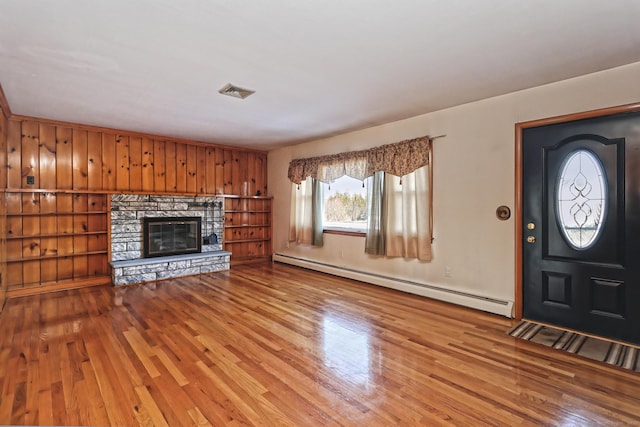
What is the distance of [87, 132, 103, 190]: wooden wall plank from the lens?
5.09m

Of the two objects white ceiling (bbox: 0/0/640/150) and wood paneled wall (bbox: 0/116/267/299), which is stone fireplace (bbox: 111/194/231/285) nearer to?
wood paneled wall (bbox: 0/116/267/299)

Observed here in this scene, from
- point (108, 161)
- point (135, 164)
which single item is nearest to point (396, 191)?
point (135, 164)

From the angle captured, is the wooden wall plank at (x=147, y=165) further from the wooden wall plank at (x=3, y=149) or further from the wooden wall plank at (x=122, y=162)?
the wooden wall plank at (x=3, y=149)

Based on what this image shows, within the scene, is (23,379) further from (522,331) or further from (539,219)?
(539,219)

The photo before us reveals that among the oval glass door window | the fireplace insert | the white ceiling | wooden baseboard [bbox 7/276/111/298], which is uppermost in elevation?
the white ceiling

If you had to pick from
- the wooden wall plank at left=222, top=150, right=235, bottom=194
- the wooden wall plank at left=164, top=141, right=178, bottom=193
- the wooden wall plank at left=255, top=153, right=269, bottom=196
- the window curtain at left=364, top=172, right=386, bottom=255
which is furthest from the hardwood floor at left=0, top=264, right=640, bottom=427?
the wooden wall plank at left=255, top=153, right=269, bottom=196

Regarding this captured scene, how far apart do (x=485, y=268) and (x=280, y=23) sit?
10.9 feet

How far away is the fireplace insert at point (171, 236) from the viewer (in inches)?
214

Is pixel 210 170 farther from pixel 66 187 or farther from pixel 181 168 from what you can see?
pixel 66 187

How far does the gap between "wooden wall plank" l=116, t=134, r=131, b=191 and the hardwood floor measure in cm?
218

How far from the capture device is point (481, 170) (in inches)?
148

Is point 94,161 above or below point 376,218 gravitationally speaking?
above

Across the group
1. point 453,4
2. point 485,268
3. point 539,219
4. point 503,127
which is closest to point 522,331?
point 485,268

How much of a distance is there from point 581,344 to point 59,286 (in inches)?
251
